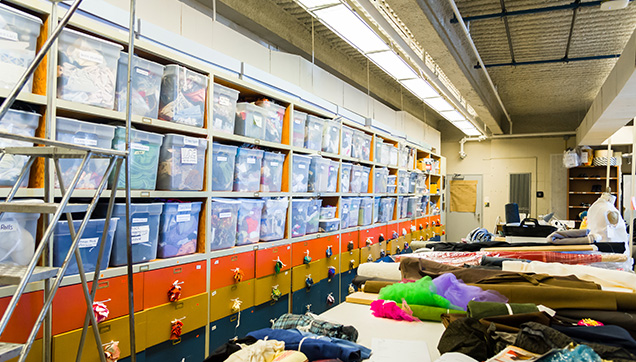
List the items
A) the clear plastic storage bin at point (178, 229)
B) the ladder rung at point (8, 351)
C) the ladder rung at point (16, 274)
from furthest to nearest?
1. the clear plastic storage bin at point (178, 229)
2. the ladder rung at point (16, 274)
3. the ladder rung at point (8, 351)

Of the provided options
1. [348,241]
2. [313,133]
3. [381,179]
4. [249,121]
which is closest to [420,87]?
[381,179]

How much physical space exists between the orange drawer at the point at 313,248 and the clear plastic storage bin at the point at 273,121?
3.55 feet

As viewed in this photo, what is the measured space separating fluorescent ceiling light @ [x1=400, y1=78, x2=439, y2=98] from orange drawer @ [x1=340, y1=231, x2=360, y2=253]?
207 centimetres

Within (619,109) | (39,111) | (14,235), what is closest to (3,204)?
(14,235)

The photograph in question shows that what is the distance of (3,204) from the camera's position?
154cm

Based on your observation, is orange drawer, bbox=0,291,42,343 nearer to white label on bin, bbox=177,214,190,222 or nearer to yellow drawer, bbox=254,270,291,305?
white label on bin, bbox=177,214,190,222

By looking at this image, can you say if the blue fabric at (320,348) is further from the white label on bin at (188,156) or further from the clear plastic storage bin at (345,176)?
the clear plastic storage bin at (345,176)

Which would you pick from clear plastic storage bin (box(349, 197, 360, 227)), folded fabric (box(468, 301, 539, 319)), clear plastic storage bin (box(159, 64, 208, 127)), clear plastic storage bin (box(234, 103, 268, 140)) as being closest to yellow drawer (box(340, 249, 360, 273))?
clear plastic storage bin (box(349, 197, 360, 227))

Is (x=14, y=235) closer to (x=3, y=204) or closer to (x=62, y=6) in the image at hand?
(x=3, y=204)

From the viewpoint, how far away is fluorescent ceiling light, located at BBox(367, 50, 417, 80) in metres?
4.21

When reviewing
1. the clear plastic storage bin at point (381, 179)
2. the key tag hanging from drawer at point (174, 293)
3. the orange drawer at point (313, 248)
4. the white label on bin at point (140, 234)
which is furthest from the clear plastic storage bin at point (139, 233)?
the clear plastic storage bin at point (381, 179)

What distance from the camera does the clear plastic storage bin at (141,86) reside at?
2326mm

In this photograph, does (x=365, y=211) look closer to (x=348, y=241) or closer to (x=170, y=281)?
(x=348, y=241)

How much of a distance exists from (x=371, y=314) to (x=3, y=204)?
187cm
